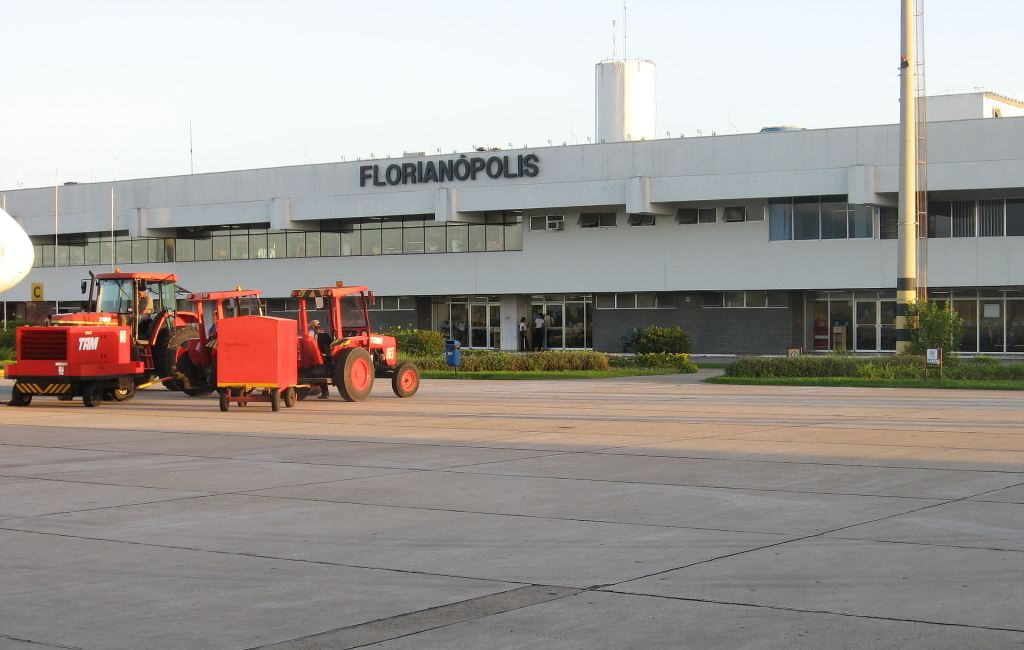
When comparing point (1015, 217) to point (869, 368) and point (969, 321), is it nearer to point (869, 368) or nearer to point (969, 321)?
point (969, 321)

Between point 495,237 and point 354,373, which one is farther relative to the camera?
point 495,237

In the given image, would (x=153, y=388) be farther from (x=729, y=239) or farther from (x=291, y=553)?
(x=729, y=239)

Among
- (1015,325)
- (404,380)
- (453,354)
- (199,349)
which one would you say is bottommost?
(404,380)

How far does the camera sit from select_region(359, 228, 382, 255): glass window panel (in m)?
56.9

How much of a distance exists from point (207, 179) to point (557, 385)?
34.2 m

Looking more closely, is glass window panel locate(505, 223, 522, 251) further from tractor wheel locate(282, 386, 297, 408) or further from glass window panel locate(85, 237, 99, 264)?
tractor wheel locate(282, 386, 297, 408)

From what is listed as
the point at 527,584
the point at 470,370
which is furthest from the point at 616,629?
the point at 470,370

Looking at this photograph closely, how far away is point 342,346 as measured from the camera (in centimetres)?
2356

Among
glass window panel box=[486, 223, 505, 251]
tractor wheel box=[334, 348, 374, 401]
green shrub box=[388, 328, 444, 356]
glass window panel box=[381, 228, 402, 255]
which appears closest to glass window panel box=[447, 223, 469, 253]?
glass window panel box=[486, 223, 505, 251]

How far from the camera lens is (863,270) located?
45406mm

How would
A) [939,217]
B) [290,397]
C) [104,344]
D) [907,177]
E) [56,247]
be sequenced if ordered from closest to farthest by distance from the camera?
1. [290,397]
2. [104,344]
3. [907,177]
4. [56,247]
5. [939,217]

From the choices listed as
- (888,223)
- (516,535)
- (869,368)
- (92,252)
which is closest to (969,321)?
(888,223)

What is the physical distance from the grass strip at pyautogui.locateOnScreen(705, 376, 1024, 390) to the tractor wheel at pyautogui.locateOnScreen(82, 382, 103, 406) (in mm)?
14998

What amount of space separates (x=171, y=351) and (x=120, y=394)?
1.40m
